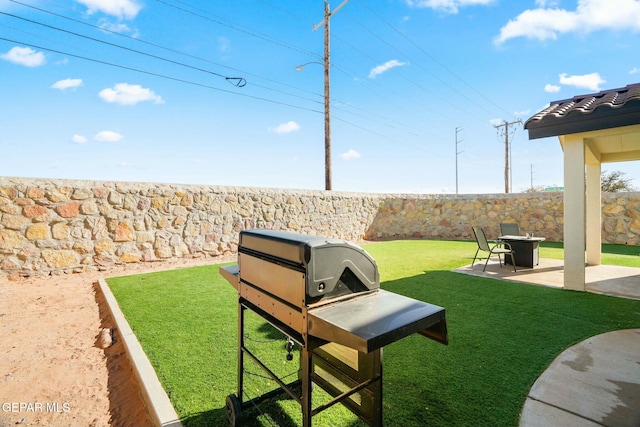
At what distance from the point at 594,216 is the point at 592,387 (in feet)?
22.4

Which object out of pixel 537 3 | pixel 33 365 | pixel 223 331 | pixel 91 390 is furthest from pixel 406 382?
pixel 537 3

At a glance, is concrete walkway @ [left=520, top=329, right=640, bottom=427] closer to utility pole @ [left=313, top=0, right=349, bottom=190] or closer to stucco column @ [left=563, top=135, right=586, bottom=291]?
stucco column @ [left=563, top=135, right=586, bottom=291]

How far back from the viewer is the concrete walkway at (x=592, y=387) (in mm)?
1899

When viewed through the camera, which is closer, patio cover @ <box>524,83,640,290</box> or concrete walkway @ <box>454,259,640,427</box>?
concrete walkway @ <box>454,259,640,427</box>

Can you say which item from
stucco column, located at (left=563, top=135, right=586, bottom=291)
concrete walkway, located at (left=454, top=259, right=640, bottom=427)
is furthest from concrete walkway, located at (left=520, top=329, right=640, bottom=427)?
stucco column, located at (left=563, top=135, right=586, bottom=291)

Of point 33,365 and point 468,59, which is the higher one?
point 468,59

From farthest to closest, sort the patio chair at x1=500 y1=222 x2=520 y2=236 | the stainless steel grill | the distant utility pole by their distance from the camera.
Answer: the distant utility pole → the patio chair at x1=500 y1=222 x2=520 y2=236 → the stainless steel grill

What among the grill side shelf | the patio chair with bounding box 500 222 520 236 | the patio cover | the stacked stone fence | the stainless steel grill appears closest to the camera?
the grill side shelf

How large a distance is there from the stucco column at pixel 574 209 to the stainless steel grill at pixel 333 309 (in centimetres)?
472

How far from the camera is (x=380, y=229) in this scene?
1234 cm

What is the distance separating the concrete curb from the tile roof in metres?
5.74

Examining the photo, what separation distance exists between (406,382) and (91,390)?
2599 mm

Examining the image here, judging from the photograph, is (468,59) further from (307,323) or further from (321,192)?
(307,323)

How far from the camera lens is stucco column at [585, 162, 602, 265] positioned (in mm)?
6949
